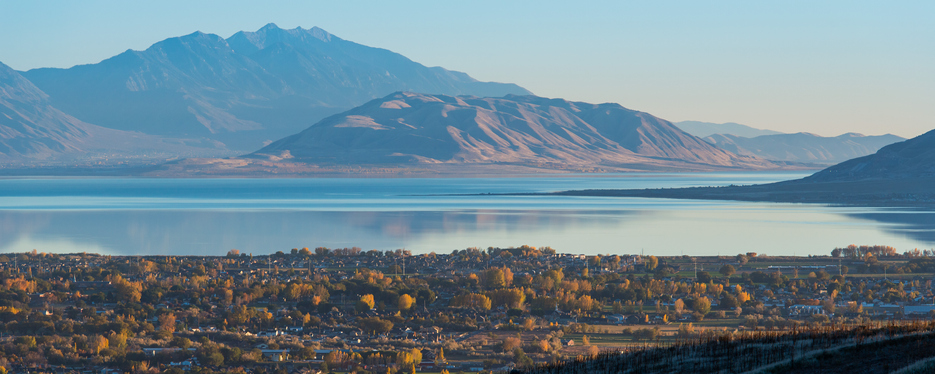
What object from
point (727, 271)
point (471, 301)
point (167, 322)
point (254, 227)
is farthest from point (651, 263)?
point (254, 227)

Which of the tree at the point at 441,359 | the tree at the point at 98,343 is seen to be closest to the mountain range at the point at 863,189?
the tree at the point at 441,359

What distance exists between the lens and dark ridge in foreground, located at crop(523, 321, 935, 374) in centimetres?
1656

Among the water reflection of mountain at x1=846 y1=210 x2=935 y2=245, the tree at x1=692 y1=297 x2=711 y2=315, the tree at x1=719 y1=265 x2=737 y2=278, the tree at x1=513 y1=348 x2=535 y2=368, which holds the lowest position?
the tree at x1=513 y1=348 x2=535 y2=368

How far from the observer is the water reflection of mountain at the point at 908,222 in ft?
310

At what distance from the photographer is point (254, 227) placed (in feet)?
364

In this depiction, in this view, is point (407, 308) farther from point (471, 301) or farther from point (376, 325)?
point (376, 325)

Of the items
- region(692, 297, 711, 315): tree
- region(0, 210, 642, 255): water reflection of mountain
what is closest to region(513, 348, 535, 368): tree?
region(692, 297, 711, 315): tree

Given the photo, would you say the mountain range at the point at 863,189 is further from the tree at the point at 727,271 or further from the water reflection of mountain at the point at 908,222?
the tree at the point at 727,271

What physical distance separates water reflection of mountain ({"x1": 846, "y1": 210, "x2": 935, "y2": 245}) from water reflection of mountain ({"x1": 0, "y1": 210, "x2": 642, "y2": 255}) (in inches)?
1158

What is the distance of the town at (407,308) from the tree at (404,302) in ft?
0.32

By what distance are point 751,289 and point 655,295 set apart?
563cm

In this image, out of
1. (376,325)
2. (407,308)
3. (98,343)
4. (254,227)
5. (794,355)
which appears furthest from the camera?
(254,227)

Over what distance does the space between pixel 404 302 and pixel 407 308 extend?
0.45 m

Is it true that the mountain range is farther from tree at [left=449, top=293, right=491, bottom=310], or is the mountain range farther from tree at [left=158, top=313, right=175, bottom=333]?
tree at [left=158, top=313, right=175, bottom=333]
